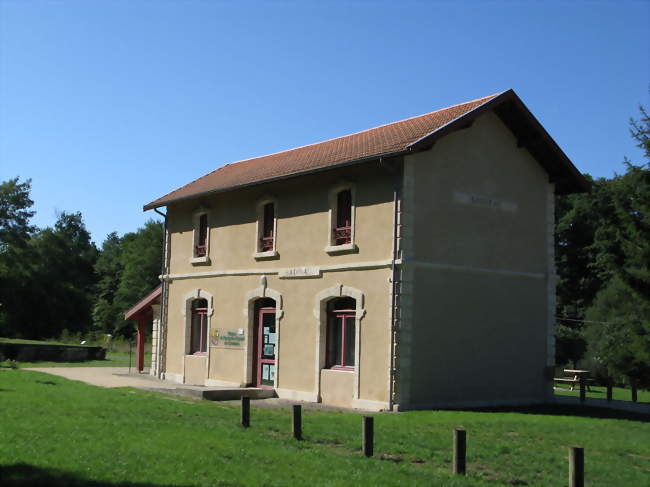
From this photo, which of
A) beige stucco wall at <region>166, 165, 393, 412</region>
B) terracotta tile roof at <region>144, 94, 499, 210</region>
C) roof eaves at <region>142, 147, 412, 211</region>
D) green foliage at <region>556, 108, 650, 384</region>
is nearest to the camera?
roof eaves at <region>142, 147, 412, 211</region>

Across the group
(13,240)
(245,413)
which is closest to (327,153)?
(245,413)

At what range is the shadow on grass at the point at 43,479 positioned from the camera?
23.6 feet

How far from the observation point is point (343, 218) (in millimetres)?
→ 18219

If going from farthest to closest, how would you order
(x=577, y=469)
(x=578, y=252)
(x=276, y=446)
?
1. (x=578, y=252)
2. (x=276, y=446)
3. (x=577, y=469)

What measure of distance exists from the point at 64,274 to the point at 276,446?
221 feet

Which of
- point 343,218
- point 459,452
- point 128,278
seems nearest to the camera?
point 459,452

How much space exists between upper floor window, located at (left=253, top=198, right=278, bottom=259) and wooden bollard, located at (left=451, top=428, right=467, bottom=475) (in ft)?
38.4

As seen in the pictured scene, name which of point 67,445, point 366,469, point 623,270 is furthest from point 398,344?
point 623,270

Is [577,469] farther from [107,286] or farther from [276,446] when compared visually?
[107,286]

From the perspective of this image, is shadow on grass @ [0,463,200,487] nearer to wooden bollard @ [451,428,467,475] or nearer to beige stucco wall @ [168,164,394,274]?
wooden bollard @ [451,428,467,475]

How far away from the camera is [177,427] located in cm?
1149

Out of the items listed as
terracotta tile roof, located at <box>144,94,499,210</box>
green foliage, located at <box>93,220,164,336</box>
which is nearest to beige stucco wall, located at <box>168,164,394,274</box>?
terracotta tile roof, located at <box>144,94,499,210</box>

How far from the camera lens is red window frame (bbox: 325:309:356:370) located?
17.6 meters

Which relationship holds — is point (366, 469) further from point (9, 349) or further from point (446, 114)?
point (9, 349)
